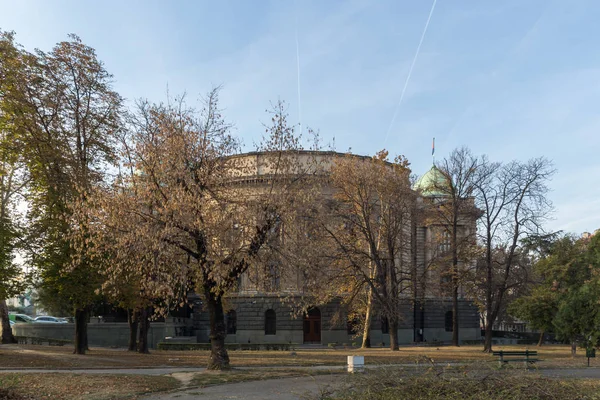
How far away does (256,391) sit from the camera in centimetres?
1656

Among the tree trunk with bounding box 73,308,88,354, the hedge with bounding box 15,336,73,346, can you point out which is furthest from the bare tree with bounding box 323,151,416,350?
the hedge with bounding box 15,336,73,346

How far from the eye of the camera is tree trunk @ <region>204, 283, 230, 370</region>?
2241cm

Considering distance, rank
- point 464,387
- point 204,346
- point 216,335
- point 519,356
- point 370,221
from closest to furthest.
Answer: point 464,387, point 216,335, point 519,356, point 370,221, point 204,346

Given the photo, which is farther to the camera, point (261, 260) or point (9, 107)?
point (9, 107)

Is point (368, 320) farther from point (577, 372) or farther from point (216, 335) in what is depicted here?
point (216, 335)

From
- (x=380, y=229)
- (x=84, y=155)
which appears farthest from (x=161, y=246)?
(x=380, y=229)

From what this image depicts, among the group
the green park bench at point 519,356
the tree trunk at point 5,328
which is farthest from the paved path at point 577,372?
the tree trunk at point 5,328

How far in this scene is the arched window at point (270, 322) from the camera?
55344 millimetres

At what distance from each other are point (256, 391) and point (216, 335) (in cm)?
662

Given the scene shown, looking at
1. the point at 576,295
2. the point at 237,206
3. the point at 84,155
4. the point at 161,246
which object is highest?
the point at 84,155

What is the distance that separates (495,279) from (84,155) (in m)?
30.9

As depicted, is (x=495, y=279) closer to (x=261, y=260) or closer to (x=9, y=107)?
(x=261, y=260)

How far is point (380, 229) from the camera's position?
131 ft

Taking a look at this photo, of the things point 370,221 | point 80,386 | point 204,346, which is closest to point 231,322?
point 204,346
